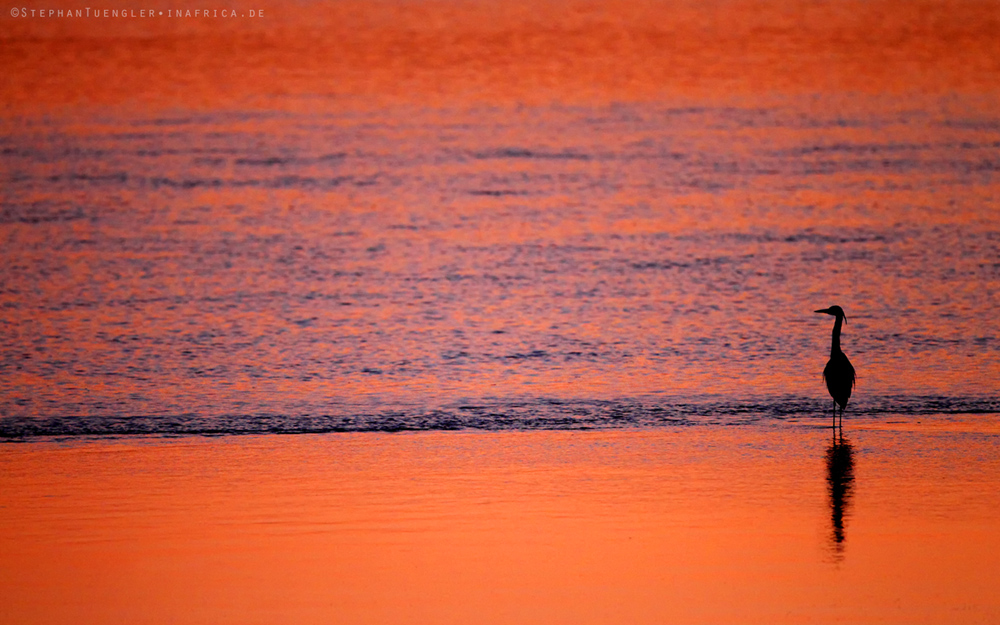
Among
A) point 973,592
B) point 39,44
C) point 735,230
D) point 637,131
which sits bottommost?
point 973,592

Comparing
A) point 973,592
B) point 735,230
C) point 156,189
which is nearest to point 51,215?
point 156,189

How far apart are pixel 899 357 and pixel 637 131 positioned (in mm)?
12342

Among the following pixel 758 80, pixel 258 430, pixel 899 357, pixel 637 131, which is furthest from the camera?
pixel 758 80

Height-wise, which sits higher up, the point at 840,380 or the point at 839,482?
the point at 840,380

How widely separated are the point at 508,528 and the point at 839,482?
6.98 feet

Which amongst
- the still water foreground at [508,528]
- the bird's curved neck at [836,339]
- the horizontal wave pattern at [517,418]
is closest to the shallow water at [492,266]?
the horizontal wave pattern at [517,418]

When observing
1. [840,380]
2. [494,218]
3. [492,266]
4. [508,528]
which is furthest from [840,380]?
[494,218]

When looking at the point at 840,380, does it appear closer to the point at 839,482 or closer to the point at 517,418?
the point at 839,482

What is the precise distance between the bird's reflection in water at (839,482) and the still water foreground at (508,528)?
0.06ft

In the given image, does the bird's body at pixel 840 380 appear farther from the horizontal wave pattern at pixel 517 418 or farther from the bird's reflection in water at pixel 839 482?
the bird's reflection in water at pixel 839 482

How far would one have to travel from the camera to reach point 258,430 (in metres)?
9.76

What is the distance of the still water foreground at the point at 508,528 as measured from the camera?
18.9ft

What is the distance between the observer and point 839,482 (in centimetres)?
Answer: 780

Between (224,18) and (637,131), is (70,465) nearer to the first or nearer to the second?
(637,131)
